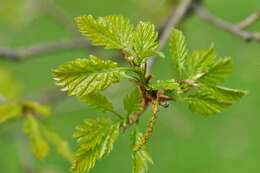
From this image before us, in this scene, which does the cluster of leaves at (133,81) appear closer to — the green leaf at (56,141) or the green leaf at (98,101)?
the green leaf at (98,101)

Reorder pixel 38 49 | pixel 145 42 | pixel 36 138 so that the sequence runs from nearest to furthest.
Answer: pixel 145 42, pixel 36 138, pixel 38 49

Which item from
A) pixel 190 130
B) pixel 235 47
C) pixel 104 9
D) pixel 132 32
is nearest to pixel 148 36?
pixel 132 32

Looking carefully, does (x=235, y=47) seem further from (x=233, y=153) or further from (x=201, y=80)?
(x=201, y=80)

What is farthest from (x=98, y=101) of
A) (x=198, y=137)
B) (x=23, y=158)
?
(x=198, y=137)

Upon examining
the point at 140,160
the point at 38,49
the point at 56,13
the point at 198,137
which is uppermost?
the point at 56,13

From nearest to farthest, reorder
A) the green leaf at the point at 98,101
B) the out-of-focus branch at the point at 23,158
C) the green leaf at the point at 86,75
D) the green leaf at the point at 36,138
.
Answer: the green leaf at the point at 86,75 → the green leaf at the point at 98,101 → the green leaf at the point at 36,138 → the out-of-focus branch at the point at 23,158

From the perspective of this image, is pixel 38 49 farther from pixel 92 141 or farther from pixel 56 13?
pixel 92 141

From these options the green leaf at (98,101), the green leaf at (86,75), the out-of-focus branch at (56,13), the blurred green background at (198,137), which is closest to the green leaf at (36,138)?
the green leaf at (98,101)
